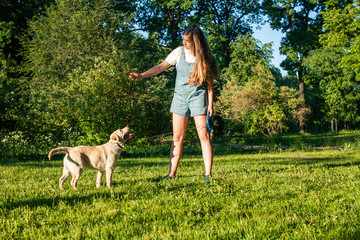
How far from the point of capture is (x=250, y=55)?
2702cm

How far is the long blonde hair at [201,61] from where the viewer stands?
4.27m

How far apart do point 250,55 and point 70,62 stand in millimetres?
16256

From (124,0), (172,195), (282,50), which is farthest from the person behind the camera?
(282,50)

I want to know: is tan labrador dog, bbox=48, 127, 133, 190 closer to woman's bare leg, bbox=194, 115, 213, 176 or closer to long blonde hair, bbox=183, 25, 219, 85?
woman's bare leg, bbox=194, 115, 213, 176

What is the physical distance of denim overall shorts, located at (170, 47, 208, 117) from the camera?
4391 millimetres

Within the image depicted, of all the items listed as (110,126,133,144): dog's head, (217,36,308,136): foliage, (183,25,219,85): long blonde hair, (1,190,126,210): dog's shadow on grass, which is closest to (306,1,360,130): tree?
(217,36,308,136): foliage

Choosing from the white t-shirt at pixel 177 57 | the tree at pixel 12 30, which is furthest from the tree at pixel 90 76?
the white t-shirt at pixel 177 57

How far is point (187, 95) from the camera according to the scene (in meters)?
4.46

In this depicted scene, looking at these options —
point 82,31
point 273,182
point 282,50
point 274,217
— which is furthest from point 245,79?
point 274,217

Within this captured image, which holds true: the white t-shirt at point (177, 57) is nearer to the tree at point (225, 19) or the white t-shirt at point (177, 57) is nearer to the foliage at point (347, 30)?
the foliage at point (347, 30)

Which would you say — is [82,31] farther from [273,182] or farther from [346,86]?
[346,86]

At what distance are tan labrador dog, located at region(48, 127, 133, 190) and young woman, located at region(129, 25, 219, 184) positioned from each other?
909 mm

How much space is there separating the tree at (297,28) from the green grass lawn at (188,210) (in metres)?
26.4

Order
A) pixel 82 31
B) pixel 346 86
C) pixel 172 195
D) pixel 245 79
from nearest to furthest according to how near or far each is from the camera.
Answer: pixel 172 195, pixel 82 31, pixel 245 79, pixel 346 86
